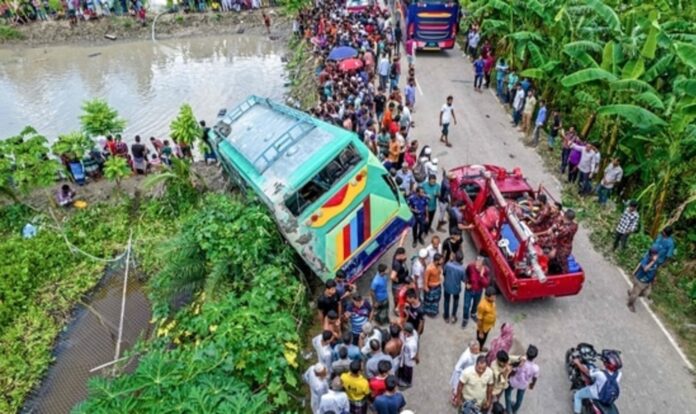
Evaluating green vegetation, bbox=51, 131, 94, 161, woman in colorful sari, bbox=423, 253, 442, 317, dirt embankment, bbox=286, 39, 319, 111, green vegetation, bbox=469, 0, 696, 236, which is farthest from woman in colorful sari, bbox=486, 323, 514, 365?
green vegetation, bbox=51, 131, 94, 161

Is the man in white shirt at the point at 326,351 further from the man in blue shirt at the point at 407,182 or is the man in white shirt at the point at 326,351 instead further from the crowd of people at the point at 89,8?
the crowd of people at the point at 89,8

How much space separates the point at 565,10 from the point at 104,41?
23968 mm

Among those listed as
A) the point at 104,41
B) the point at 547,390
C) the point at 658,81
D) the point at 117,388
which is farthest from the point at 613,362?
the point at 104,41

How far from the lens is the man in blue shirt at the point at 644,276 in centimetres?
917

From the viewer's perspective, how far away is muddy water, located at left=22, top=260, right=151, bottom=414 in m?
9.35

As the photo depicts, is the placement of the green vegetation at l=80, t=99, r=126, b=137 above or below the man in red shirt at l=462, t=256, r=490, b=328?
above

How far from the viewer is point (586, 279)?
10609 mm

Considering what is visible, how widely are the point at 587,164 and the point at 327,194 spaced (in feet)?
22.2

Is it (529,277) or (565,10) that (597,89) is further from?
(529,277)

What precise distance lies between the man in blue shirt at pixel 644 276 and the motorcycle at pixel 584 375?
194 cm

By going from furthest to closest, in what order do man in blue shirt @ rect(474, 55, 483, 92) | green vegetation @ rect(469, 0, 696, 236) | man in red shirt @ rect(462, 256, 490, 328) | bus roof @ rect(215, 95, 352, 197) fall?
1. man in blue shirt @ rect(474, 55, 483, 92)
2. green vegetation @ rect(469, 0, 696, 236)
3. bus roof @ rect(215, 95, 352, 197)
4. man in red shirt @ rect(462, 256, 490, 328)

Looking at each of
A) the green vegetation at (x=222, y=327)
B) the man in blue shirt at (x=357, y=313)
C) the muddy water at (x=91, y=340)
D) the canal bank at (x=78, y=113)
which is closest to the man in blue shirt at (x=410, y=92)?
the canal bank at (x=78, y=113)

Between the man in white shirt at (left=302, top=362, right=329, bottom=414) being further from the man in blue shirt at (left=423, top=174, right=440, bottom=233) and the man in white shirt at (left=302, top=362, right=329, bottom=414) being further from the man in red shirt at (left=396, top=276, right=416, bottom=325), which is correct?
the man in blue shirt at (left=423, top=174, right=440, bottom=233)

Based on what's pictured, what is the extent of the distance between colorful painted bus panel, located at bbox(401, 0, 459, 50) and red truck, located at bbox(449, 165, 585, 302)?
35.7 feet
